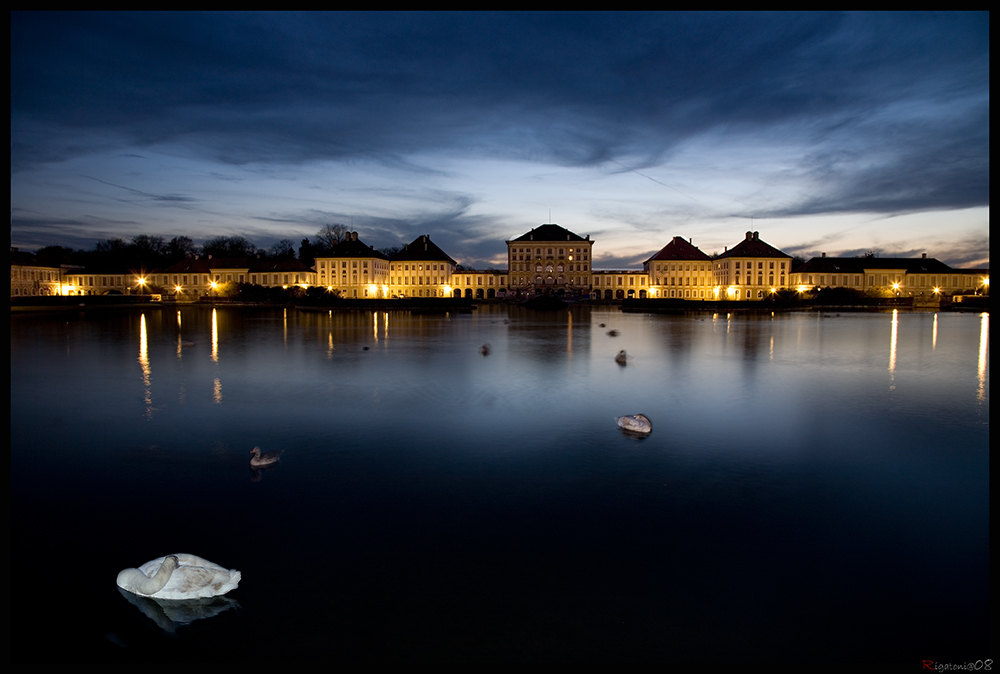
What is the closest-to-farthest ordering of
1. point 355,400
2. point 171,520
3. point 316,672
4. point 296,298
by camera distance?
point 316,672, point 171,520, point 355,400, point 296,298

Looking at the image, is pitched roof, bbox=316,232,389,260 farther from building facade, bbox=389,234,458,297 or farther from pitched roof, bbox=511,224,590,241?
pitched roof, bbox=511,224,590,241

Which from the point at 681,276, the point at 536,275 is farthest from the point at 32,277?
the point at 681,276

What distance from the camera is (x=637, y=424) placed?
8438mm

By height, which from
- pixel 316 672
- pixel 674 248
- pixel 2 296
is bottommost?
pixel 316 672

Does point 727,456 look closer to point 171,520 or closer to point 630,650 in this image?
point 630,650

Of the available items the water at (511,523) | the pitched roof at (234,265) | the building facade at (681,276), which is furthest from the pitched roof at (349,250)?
the water at (511,523)

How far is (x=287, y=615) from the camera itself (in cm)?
399

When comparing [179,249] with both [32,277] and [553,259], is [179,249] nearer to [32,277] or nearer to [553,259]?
[32,277]

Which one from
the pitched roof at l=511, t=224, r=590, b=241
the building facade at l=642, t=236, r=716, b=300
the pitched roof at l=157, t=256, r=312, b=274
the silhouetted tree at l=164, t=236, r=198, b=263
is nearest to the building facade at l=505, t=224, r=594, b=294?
the pitched roof at l=511, t=224, r=590, b=241

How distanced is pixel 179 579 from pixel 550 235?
96902 mm

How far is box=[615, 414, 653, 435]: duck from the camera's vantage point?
8359 mm

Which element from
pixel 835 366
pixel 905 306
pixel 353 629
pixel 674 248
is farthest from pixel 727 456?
pixel 674 248

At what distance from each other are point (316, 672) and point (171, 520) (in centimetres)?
268

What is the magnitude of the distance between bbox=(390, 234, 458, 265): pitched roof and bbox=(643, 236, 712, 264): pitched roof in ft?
116
